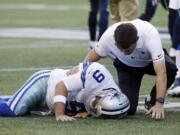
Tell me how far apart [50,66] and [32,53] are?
A: 1895 mm

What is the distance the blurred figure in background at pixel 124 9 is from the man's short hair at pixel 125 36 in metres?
3.63

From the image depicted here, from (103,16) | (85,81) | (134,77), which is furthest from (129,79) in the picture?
(103,16)

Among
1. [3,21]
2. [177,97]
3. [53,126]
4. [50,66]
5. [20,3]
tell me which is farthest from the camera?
[20,3]

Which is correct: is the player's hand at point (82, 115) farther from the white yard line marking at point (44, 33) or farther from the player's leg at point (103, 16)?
the white yard line marking at point (44, 33)

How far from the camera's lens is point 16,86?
9.45 meters

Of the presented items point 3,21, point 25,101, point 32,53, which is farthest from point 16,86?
point 3,21

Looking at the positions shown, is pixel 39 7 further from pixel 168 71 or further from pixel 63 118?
pixel 63 118

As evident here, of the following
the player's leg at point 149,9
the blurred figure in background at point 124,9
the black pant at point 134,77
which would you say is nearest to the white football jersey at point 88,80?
the black pant at point 134,77

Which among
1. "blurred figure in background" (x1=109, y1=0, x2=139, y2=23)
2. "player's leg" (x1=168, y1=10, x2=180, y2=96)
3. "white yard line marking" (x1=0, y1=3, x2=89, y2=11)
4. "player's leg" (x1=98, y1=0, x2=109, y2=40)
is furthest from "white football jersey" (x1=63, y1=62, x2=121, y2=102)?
"white yard line marking" (x1=0, y1=3, x2=89, y2=11)

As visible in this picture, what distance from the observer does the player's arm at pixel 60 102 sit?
23.8 feet

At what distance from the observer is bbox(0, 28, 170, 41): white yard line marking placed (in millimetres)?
16312

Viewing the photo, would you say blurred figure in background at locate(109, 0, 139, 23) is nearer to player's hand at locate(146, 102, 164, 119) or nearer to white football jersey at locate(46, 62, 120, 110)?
white football jersey at locate(46, 62, 120, 110)

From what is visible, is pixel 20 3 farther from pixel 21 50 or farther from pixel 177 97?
pixel 177 97

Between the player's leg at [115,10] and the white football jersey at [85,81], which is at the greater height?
the white football jersey at [85,81]
